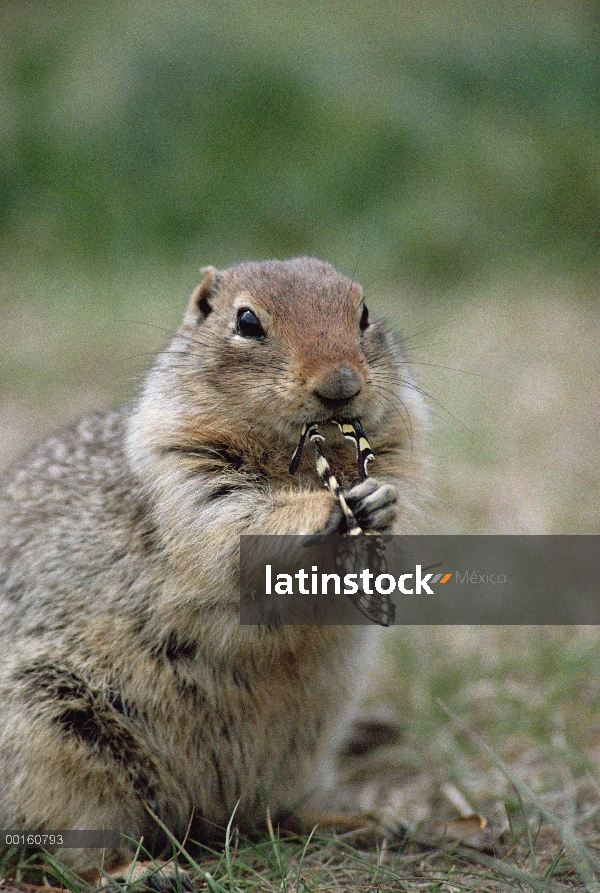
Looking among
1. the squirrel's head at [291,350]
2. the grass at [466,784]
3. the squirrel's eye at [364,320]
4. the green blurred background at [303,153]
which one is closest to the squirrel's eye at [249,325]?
the squirrel's head at [291,350]

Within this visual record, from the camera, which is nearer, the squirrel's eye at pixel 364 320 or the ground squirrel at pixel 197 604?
the ground squirrel at pixel 197 604

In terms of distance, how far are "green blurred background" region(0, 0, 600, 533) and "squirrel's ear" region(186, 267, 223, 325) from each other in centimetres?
476

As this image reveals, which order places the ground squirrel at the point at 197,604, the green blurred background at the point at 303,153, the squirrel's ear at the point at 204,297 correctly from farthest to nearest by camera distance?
the green blurred background at the point at 303,153
the squirrel's ear at the point at 204,297
the ground squirrel at the point at 197,604

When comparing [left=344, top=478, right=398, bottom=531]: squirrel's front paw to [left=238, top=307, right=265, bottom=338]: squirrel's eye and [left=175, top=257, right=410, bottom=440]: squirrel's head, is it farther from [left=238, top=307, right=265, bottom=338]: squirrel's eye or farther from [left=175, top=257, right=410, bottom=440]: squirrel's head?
[left=238, top=307, right=265, bottom=338]: squirrel's eye

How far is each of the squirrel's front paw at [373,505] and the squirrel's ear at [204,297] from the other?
4.56 ft

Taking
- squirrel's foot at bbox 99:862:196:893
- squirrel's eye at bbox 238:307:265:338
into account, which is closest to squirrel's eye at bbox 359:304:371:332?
squirrel's eye at bbox 238:307:265:338

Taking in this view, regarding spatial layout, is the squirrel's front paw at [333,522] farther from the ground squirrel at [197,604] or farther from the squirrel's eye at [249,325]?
the squirrel's eye at [249,325]

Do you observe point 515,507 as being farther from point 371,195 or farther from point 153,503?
point 371,195

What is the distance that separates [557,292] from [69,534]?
262 inches

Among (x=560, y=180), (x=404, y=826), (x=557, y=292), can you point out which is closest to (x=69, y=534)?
(x=404, y=826)

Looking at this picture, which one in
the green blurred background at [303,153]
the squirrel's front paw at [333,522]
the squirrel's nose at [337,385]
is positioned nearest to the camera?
the squirrel's front paw at [333,522]

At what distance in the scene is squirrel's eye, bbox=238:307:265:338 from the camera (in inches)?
143

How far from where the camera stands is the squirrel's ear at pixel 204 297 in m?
4.18

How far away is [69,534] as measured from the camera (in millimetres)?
3896
